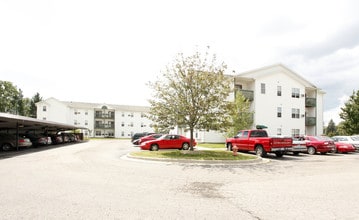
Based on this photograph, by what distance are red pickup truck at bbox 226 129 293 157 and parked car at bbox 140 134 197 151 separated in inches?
217

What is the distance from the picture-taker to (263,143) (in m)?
18.0

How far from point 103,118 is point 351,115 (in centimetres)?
5655

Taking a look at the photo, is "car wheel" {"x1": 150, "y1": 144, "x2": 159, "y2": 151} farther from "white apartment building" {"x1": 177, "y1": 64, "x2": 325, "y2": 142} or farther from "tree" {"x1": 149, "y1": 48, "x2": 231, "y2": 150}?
"white apartment building" {"x1": 177, "y1": 64, "x2": 325, "y2": 142}

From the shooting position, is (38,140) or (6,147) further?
(38,140)

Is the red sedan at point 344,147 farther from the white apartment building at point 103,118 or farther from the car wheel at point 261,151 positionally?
the white apartment building at point 103,118

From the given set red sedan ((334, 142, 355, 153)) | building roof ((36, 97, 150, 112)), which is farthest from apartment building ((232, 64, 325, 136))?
building roof ((36, 97, 150, 112))

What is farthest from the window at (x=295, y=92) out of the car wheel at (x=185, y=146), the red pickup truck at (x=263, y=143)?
the car wheel at (x=185, y=146)

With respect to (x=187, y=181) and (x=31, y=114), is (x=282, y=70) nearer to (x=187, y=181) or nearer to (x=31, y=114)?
(x=187, y=181)

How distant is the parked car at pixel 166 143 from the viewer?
22.0 metres

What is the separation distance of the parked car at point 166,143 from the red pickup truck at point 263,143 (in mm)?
5502

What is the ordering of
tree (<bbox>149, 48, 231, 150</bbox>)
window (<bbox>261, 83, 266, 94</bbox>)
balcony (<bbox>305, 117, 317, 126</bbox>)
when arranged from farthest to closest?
1. balcony (<bbox>305, 117, 317, 126</bbox>)
2. window (<bbox>261, 83, 266, 94</bbox>)
3. tree (<bbox>149, 48, 231, 150</bbox>)

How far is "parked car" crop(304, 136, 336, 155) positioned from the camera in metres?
21.3

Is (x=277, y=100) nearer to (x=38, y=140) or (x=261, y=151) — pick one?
(x=261, y=151)

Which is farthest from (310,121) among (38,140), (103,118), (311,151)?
(103,118)
